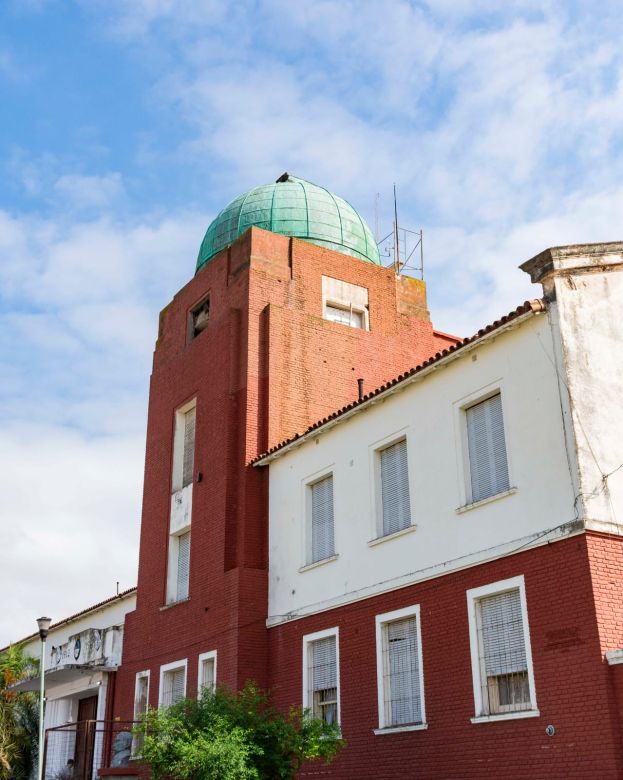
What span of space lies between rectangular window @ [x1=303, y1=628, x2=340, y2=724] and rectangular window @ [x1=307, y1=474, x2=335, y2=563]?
1.65m

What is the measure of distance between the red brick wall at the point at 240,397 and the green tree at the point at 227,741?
4386 millimetres

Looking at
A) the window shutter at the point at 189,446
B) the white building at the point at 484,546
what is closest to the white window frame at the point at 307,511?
the white building at the point at 484,546

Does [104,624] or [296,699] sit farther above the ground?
[104,624]

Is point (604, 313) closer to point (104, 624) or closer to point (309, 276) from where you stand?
point (309, 276)

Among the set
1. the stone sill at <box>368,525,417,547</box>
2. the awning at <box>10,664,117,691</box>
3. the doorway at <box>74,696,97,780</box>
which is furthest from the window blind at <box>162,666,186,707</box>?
the stone sill at <box>368,525,417,547</box>

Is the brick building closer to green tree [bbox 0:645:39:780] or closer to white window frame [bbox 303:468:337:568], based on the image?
white window frame [bbox 303:468:337:568]

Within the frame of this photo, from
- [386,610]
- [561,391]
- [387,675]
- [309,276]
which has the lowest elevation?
[387,675]

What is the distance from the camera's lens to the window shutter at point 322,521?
19.6 m

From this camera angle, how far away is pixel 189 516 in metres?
23.6

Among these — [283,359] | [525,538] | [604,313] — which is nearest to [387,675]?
[525,538]

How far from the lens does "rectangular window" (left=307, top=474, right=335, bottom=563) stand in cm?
1964

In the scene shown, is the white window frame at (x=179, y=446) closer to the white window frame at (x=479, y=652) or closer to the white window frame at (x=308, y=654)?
the white window frame at (x=308, y=654)

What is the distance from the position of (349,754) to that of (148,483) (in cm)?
1109

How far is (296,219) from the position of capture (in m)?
26.8
